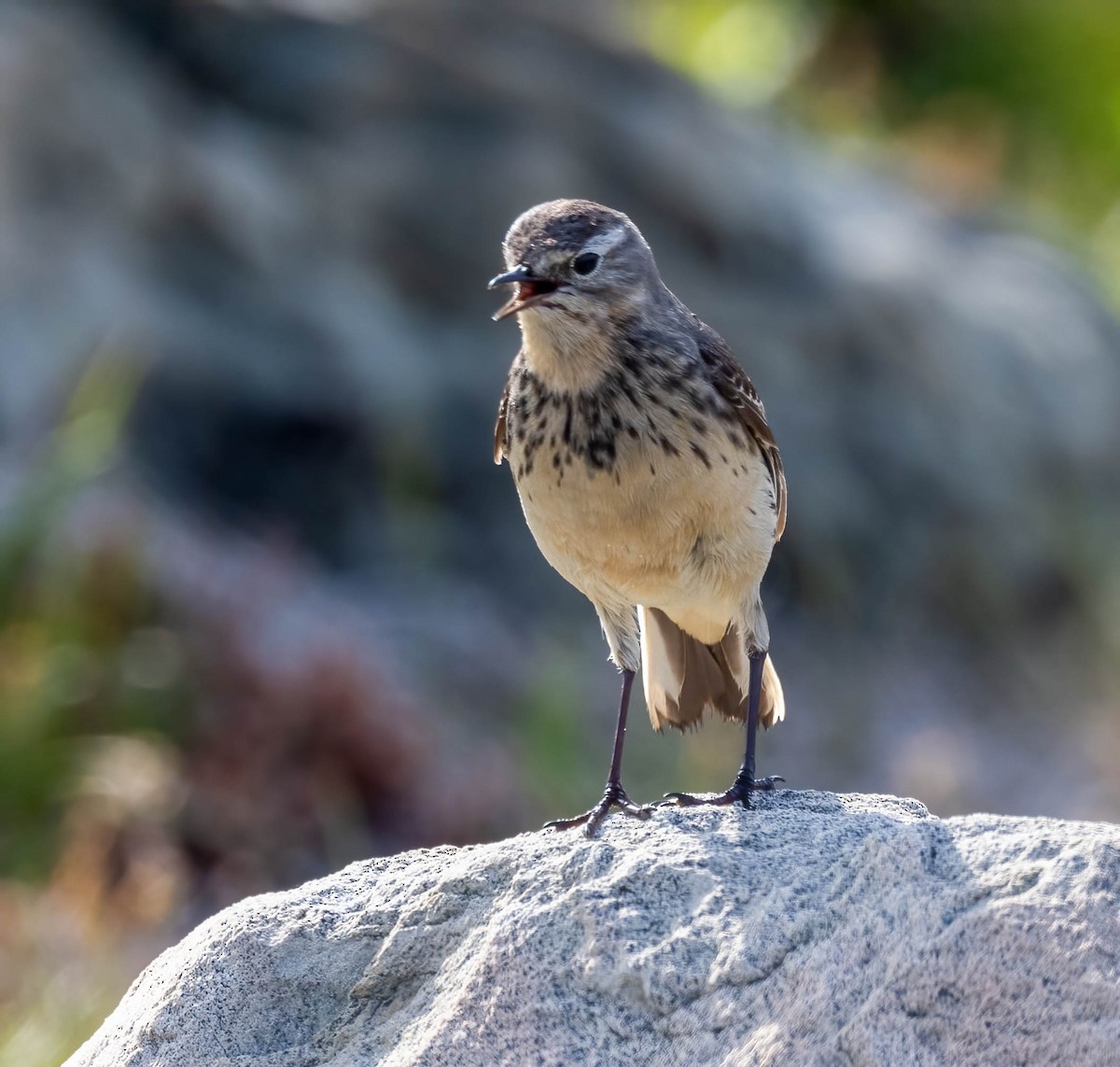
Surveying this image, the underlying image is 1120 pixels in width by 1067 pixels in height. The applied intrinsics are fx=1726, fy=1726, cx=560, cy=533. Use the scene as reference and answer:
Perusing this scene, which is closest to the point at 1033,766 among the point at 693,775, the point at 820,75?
the point at 693,775

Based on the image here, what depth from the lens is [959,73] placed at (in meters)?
22.0

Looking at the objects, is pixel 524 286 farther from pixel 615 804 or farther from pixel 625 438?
pixel 615 804

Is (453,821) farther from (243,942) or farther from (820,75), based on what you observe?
(820,75)

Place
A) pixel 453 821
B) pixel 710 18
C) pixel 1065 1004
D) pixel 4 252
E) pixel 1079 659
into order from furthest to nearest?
pixel 710 18
pixel 1079 659
pixel 4 252
pixel 453 821
pixel 1065 1004

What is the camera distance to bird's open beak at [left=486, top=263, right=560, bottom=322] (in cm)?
458

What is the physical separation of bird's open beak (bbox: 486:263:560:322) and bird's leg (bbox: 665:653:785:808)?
A: 50.0 inches

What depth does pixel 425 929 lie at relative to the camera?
368 centimetres

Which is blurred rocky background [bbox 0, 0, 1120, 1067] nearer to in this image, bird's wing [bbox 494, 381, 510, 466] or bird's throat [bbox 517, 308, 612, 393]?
bird's wing [bbox 494, 381, 510, 466]

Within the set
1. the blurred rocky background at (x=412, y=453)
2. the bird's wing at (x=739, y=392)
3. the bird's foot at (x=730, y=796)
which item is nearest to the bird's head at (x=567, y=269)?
the bird's wing at (x=739, y=392)

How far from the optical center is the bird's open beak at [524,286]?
4.58 meters

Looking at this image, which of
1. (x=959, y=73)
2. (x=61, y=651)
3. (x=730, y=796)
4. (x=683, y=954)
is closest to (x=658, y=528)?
(x=730, y=796)

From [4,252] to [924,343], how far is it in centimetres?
687

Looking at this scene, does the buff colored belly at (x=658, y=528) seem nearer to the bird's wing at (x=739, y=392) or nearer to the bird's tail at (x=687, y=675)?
the bird's wing at (x=739, y=392)

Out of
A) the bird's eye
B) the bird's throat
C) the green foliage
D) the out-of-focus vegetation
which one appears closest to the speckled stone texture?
the bird's throat
